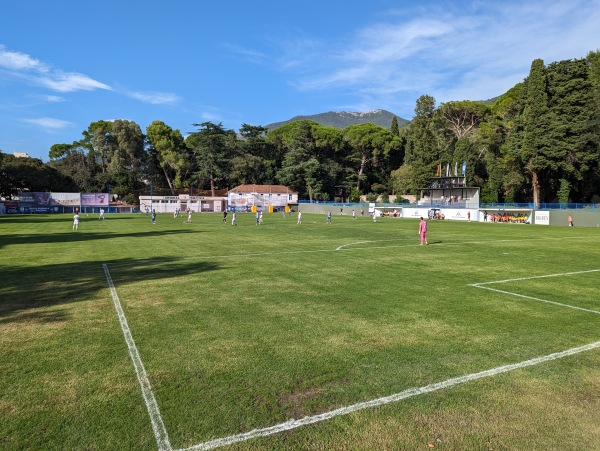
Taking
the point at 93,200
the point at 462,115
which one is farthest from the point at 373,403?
the point at 462,115

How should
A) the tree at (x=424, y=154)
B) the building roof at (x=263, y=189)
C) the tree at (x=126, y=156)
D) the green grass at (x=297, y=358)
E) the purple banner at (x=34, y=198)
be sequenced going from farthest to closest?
the building roof at (x=263, y=189) < the tree at (x=126, y=156) < the tree at (x=424, y=154) < the purple banner at (x=34, y=198) < the green grass at (x=297, y=358)

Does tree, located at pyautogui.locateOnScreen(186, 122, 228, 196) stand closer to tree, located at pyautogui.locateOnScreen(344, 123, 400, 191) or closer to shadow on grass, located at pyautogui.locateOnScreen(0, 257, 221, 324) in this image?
tree, located at pyautogui.locateOnScreen(344, 123, 400, 191)

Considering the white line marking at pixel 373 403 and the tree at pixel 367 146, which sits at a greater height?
the tree at pixel 367 146

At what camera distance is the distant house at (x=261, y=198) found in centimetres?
8867

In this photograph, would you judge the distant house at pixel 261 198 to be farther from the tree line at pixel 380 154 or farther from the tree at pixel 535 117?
the tree at pixel 535 117

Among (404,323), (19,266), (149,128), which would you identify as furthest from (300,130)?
(404,323)

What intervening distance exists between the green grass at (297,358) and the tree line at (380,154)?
4925 centimetres

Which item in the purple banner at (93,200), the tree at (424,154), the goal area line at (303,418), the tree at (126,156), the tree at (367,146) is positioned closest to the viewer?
the goal area line at (303,418)

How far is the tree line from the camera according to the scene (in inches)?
2105

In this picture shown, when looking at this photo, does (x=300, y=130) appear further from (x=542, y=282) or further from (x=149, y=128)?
(x=542, y=282)

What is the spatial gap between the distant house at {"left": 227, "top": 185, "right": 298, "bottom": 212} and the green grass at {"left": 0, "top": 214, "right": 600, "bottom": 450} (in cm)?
7536

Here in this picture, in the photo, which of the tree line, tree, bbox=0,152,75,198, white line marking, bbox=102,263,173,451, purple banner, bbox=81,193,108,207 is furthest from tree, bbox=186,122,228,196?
white line marking, bbox=102,263,173,451

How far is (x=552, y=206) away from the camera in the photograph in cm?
5144

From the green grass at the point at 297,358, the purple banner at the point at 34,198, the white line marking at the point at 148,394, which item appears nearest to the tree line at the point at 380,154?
the purple banner at the point at 34,198
